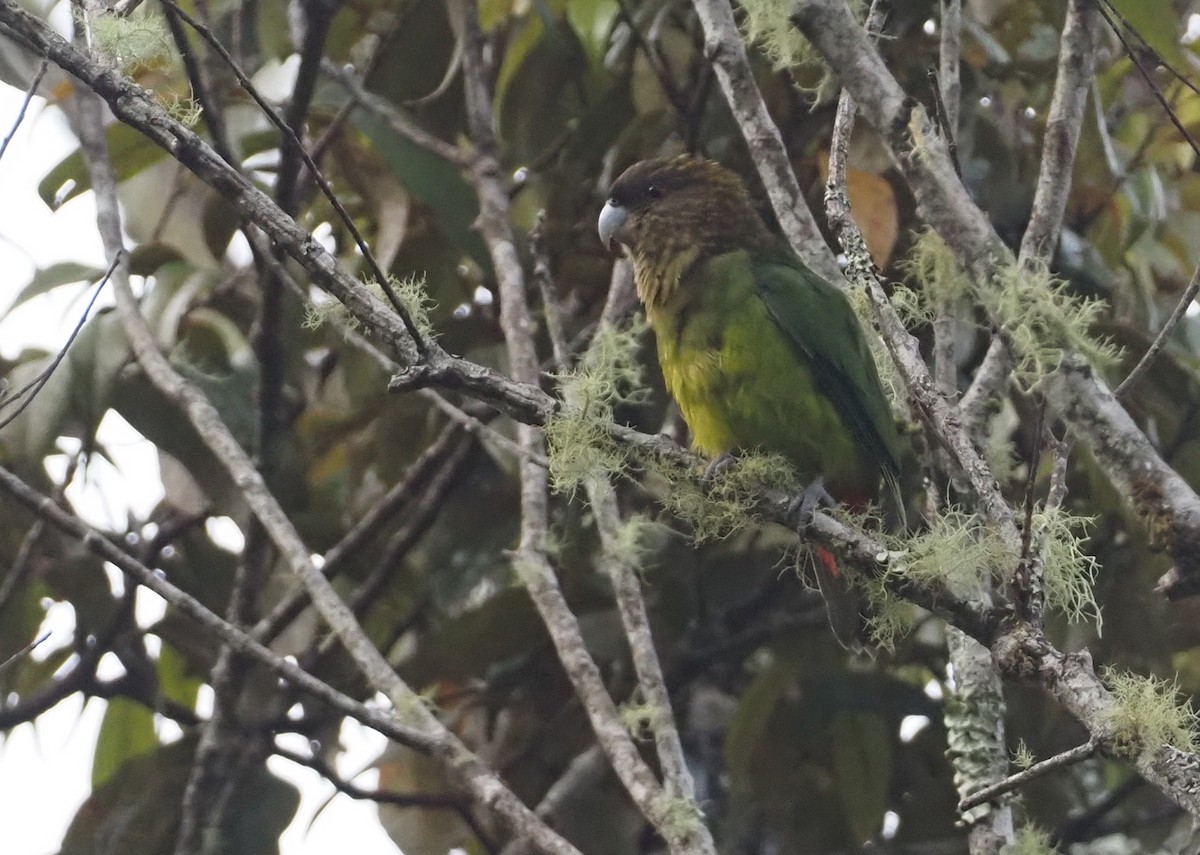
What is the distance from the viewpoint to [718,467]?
8.46 feet

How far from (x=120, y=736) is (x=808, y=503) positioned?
90.8 inches

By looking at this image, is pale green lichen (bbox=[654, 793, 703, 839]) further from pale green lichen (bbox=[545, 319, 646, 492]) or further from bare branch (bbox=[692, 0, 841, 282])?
bare branch (bbox=[692, 0, 841, 282])

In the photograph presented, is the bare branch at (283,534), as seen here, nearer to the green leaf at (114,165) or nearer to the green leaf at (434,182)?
the green leaf at (114,165)

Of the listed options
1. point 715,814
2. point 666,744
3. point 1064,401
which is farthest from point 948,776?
point 1064,401

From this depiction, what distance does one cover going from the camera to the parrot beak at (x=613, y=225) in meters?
3.26

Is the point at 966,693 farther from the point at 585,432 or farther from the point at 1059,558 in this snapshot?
the point at 585,432

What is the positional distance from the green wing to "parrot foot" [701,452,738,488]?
29cm

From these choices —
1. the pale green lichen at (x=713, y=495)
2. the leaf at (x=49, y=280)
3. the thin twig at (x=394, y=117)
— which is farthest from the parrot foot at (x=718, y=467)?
the leaf at (x=49, y=280)

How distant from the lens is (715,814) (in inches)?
133

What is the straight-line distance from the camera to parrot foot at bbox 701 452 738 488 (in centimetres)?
233

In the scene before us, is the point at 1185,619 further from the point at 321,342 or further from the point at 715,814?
the point at 321,342

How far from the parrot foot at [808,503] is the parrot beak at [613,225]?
2.56ft

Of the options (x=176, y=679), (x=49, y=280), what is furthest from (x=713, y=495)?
(x=176, y=679)

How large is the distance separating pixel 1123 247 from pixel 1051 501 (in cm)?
153
